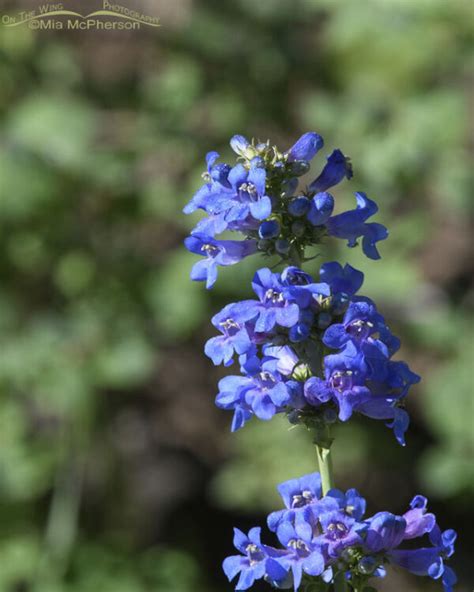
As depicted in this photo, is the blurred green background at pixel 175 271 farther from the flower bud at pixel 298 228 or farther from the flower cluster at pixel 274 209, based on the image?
the flower bud at pixel 298 228

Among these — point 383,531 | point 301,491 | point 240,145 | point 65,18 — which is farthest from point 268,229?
point 65,18

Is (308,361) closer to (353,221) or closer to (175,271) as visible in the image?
(353,221)

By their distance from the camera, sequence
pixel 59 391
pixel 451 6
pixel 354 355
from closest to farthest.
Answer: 1. pixel 354 355
2. pixel 59 391
3. pixel 451 6

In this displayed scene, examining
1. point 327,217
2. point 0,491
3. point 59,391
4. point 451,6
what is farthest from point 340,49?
point 327,217

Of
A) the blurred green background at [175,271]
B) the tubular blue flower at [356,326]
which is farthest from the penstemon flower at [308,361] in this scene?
the blurred green background at [175,271]

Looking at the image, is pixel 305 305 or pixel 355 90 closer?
pixel 305 305

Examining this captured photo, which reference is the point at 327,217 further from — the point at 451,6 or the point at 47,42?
the point at 47,42

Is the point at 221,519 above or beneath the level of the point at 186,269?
beneath

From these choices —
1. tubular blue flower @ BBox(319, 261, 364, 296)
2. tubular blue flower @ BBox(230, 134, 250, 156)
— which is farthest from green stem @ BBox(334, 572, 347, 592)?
tubular blue flower @ BBox(230, 134, 250, 156)
